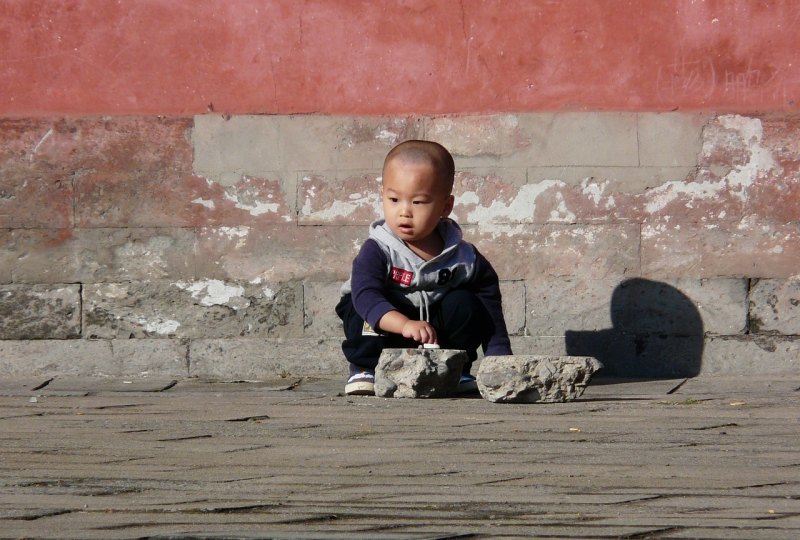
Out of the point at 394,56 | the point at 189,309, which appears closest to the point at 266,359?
the point at 189,309

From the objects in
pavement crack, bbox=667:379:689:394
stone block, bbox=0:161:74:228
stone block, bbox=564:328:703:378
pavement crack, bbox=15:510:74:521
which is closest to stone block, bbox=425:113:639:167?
stone block, bbox=564:328:703:378

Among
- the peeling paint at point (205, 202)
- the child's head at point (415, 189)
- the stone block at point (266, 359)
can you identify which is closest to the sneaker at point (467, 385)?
the child's head at point (415, 189)

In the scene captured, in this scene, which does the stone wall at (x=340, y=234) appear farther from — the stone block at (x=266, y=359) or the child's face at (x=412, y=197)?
the child's face at (x=412, y=197)

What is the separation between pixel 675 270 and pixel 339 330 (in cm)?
154

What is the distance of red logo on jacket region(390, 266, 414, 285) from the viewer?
4715 mm

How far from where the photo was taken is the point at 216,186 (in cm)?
549

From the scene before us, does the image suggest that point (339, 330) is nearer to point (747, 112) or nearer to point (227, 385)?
point (227, 385)

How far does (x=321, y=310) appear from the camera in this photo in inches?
214

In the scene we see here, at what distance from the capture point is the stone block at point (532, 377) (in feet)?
13.9

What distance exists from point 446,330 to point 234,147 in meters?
1.45

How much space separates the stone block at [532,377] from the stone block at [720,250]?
4.20ft

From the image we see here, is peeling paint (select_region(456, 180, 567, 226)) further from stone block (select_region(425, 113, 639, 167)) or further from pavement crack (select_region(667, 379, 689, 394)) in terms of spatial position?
pavement crack (select_region(667, 379, 689, 394))

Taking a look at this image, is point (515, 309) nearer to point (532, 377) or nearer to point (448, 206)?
point (448, 206)

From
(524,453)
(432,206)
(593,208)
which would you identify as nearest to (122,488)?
(524,453)
